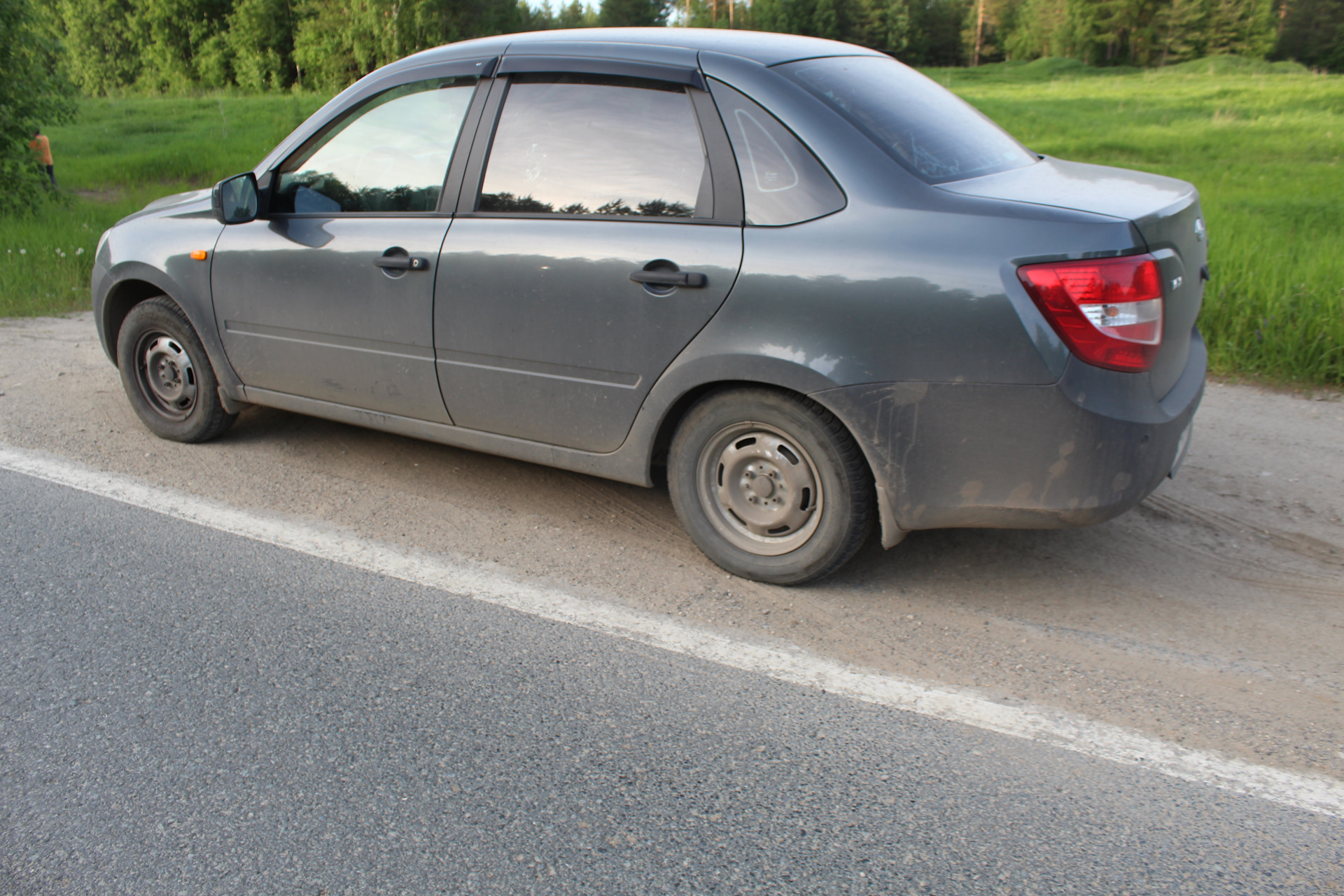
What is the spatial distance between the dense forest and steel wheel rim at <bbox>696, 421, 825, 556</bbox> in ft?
150

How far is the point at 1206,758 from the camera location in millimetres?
2404

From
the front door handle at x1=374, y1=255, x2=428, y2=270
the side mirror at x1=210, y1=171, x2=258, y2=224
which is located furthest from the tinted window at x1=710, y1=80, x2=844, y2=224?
the side mirror at x1=210, y1=171, x2=258, y2=224

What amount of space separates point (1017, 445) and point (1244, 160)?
1935 centimetres

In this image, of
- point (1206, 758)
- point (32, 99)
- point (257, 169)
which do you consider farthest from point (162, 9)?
point (1206, 758)

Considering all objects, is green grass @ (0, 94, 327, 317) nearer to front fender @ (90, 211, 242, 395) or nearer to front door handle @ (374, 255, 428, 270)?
front fender @ (90, 211, 242, 395)

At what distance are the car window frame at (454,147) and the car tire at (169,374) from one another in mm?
917

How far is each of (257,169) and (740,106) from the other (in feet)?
7.89

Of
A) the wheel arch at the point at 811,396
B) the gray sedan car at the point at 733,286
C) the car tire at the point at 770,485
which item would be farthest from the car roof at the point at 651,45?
the car tire at the point at 770,485

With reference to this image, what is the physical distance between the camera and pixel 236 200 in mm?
4109

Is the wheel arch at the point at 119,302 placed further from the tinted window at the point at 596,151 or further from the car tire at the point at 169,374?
the tinted window at the point at 596,151

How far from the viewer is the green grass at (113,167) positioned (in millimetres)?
8695

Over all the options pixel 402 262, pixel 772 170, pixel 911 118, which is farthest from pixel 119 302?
pixel 911 118

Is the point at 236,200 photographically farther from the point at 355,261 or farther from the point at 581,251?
the point at 581,251

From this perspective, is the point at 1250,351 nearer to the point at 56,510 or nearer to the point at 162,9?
the point at 56,510
